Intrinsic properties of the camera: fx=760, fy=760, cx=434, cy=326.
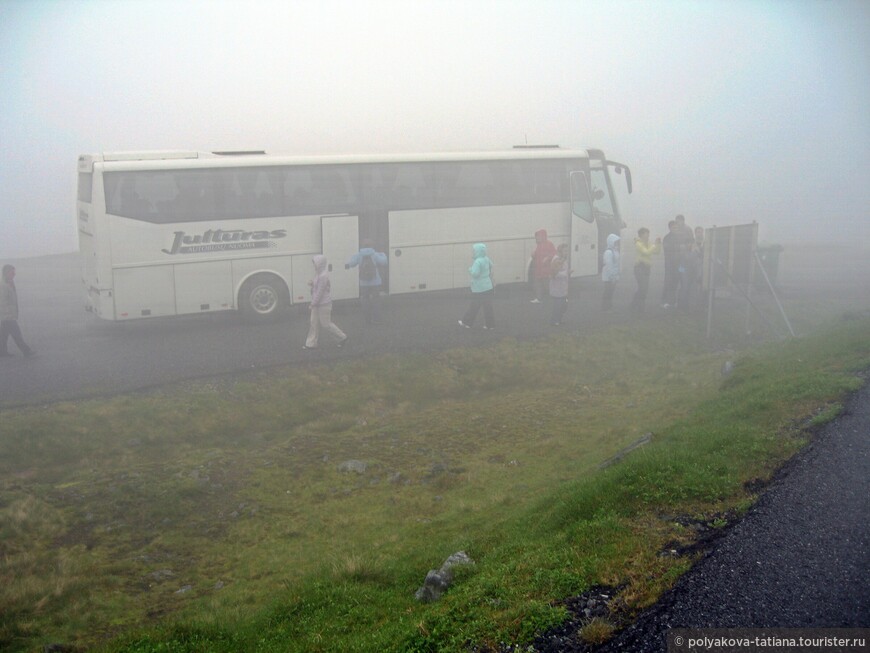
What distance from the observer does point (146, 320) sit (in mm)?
17281

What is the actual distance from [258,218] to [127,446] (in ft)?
23.8

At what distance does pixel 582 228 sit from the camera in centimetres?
2045

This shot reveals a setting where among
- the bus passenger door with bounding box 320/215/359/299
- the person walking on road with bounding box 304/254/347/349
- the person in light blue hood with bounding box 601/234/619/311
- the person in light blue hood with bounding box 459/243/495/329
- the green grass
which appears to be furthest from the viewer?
the person in light blue hood with bounding box 601/234/619/311

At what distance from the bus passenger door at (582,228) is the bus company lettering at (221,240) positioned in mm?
7916

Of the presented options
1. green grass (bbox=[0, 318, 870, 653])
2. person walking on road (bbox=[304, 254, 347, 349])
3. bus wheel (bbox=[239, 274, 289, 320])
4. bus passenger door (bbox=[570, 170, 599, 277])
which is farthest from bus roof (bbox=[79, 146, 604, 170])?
green grass (bbox=[0, 318, 870, 653])

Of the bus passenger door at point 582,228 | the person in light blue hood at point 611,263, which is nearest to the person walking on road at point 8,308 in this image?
the person in light blue hood at point 611,263

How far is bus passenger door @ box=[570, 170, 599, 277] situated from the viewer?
20219 mm

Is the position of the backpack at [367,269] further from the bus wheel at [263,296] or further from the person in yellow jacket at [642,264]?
the person in yellow jacket at [642,264]

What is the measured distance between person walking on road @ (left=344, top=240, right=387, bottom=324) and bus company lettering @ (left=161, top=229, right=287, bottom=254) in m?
2.04

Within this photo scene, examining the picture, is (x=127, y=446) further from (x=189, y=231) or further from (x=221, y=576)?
(x=189, y=231)

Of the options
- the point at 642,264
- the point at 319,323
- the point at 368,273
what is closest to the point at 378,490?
the point at 319,323

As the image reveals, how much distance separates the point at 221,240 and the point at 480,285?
563 cm

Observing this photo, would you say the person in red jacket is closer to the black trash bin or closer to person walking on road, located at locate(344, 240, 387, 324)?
person walking on road, located at locate(344, 240, 387, 324)

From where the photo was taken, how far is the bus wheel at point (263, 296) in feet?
54.5
